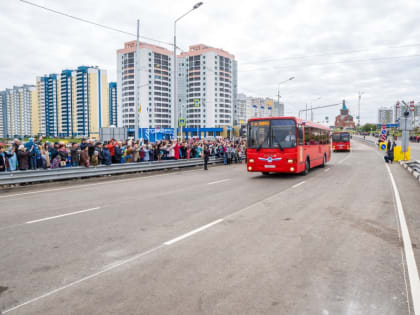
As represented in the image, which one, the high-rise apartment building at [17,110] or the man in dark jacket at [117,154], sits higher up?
the high-rise apartment building at [17,110]

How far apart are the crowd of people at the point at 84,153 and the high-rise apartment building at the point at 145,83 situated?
94804 mm

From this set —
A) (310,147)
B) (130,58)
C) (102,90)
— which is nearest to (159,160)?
(310,147)

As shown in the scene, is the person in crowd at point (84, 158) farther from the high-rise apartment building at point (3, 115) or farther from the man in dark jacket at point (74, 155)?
the high-rise apartment building at point (3, 115)

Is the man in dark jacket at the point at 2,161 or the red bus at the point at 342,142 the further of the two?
the red bus at the point at 342,142

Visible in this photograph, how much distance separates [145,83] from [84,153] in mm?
108706

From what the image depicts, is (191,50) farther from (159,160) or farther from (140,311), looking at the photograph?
(140,311)

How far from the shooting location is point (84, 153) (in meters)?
15.6

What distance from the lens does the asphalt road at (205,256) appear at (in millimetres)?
3604

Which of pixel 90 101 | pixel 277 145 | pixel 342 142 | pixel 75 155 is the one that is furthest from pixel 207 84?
pixel 75 155

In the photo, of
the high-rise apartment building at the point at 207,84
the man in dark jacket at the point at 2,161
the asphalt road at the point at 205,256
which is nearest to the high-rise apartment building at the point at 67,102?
the high-rise apartment building at the point at 207,84

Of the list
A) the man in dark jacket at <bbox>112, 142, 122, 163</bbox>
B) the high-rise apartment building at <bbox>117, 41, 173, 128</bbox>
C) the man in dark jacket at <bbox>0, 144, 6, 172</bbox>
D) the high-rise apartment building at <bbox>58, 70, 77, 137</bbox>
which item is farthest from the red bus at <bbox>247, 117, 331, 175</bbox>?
the high-rise apartment building at <bbox>58, 70, 77, 137</bbox>

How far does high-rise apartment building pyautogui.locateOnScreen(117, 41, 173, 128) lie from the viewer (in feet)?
384

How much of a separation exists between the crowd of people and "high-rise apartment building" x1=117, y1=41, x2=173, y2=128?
311ft

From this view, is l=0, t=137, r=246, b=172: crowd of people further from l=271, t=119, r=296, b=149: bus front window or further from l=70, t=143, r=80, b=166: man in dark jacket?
l=271, t=119, r=296, b=149: bus front window
